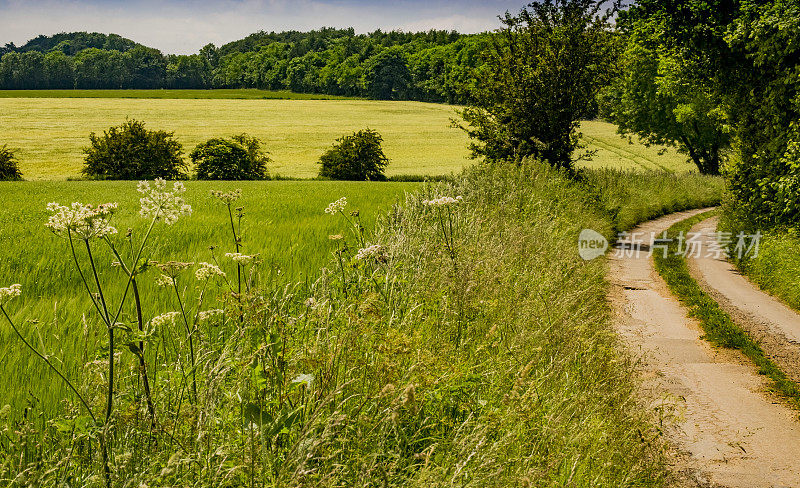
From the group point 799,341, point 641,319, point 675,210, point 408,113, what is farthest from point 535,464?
point 408,113

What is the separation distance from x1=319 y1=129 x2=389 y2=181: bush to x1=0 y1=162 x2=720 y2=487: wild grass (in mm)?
25184

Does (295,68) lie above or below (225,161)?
above

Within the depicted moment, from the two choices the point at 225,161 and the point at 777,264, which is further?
the point at 225,161

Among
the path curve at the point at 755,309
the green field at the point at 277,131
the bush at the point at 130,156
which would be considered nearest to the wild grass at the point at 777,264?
the path curve at the point at 755,309

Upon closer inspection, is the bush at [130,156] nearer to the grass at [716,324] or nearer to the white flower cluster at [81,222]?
the grass at [716,324]

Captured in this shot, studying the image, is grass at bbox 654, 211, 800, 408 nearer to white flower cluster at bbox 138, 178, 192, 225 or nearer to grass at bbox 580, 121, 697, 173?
white flower cluster at bbox 138, 178, 192, 225

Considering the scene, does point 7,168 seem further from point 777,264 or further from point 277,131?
point 777,264

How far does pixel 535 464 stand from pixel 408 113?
67965mm

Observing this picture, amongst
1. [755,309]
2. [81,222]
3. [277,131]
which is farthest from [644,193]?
[277,131]

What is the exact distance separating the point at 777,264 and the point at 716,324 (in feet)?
13.7

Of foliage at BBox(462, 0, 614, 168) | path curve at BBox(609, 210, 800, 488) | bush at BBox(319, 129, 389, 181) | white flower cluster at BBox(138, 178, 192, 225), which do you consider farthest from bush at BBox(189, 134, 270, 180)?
white flower cluster at BBox(138, 178, 192, 225)

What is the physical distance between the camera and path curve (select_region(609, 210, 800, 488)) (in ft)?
14.9

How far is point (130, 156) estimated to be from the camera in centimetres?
3028

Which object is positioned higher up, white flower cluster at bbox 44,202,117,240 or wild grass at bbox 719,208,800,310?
white flower cluster at bbox 44,202,117,240
